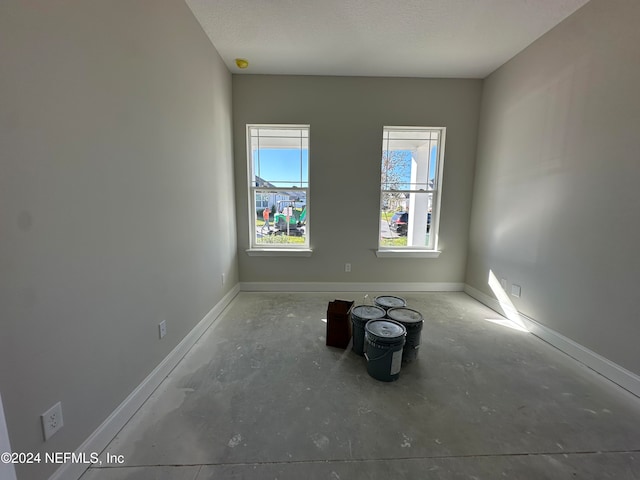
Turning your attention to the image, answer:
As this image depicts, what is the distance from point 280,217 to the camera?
377cm

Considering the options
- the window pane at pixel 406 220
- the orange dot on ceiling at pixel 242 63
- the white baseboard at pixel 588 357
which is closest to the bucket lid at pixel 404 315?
the white baseboard at pixel 588 357

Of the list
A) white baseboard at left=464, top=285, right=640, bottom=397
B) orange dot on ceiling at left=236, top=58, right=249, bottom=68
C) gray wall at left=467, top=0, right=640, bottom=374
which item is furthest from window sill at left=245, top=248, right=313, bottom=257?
white baseboard at left=464, top=285, right=640, bottom=397

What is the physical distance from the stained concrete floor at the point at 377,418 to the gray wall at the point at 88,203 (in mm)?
380

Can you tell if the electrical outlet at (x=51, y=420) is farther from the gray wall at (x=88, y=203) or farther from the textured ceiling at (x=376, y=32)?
the textured ceiling at (x=376, y=32)

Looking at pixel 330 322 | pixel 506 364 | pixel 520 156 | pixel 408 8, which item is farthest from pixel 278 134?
pixel 506 364

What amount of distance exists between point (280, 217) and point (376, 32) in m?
2.37

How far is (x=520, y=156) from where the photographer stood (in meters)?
2.83

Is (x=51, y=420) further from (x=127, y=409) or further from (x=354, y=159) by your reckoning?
(x=354, y=159)

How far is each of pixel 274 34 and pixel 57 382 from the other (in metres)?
3.08

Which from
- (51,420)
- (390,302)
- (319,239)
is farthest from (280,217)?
(51,420)

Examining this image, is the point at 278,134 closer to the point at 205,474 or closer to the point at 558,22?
the point at 558,22

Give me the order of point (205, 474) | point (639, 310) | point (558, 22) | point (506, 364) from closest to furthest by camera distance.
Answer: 1. point (205, 474)
2. point (639, 310)
3. point (506, 364)
4. point (558, 22)

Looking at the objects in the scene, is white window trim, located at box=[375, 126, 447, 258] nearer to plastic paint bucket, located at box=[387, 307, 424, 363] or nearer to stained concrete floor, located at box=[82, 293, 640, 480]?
stained concrete floor, located at box=[82, 293, 640, 480]

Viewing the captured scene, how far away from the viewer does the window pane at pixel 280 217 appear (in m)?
3.71
